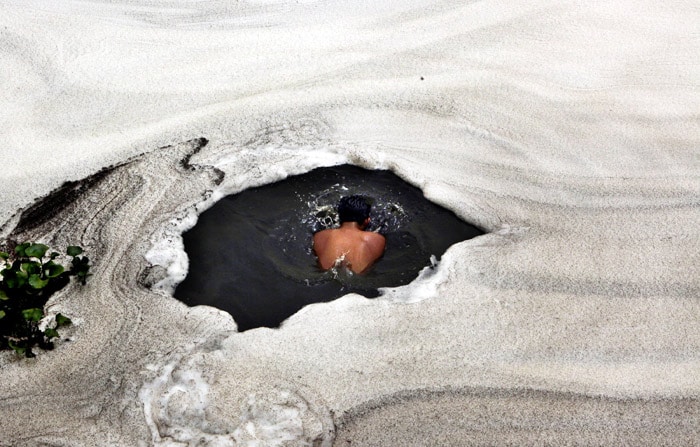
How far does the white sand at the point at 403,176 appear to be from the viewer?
211 cm

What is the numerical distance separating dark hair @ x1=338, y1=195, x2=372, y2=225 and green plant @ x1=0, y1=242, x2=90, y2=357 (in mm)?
966

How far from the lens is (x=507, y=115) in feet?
11.2

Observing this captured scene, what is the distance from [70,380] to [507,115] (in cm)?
228

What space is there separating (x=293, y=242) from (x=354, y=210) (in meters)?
0.28

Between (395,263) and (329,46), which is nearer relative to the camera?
(395,263)

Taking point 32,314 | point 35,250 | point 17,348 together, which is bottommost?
point 17,348

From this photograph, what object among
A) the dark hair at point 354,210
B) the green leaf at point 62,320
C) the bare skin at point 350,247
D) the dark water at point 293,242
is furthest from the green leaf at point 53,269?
the dark hair at point 354,210

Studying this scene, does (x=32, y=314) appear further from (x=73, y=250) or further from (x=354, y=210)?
(x=354, y=210)

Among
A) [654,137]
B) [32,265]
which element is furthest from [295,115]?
[654,137]

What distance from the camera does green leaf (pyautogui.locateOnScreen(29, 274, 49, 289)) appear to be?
2.36 metres

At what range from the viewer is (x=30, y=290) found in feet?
8.02

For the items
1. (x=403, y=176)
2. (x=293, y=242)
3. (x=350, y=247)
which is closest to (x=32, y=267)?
(x=293, y=242)

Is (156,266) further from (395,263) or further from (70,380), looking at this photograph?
(395,263)

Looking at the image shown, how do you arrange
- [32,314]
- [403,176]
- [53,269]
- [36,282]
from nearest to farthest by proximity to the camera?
[32,314] < [36,282] < [53,269] < [403,176]
